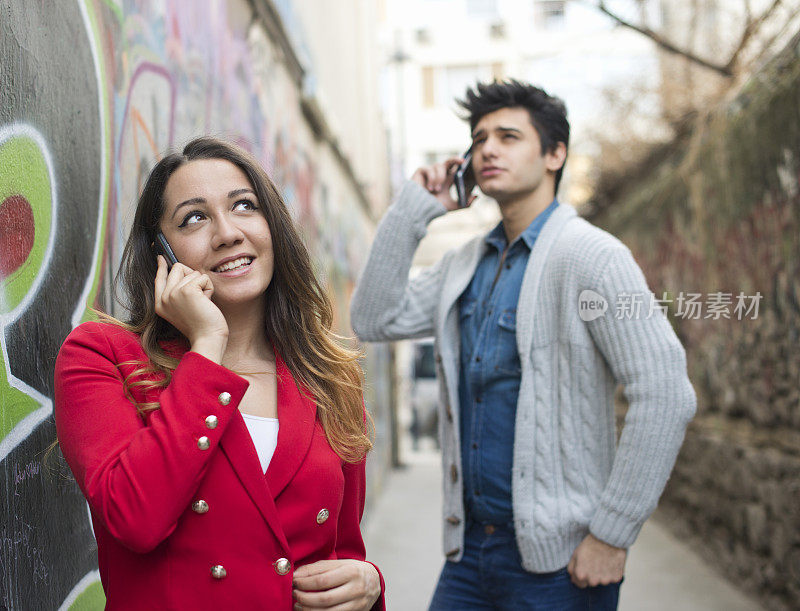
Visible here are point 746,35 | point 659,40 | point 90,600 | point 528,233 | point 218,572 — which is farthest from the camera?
point 746,35

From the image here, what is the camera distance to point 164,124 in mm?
2867

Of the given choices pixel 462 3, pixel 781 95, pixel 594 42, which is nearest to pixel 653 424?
pixel 781 95

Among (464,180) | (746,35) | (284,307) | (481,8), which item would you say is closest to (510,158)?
(464,180)

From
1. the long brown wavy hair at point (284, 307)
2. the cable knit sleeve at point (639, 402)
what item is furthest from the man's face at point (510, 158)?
the long brown wavy hair at point (284, 307)

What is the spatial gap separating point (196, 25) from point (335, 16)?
6187 millimetres

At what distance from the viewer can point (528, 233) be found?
2746mm

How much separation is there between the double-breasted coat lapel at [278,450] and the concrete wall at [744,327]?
3824mm

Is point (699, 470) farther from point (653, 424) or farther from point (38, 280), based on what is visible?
point (38, 280)

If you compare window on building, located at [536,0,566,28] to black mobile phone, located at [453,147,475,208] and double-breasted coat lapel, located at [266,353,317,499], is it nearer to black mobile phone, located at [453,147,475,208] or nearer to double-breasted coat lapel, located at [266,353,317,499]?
black mobile phone, located at [453,147,475,208]

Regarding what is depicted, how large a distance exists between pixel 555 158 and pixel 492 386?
90cm

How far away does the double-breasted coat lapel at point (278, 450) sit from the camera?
1535mm

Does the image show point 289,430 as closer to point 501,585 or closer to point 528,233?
point 501,585

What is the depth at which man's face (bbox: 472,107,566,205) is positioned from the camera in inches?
110

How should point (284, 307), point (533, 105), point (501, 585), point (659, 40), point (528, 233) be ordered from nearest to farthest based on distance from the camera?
point (284, 307), point (501, 585), point (528, 233), point (533, 105), point (659, 40)
